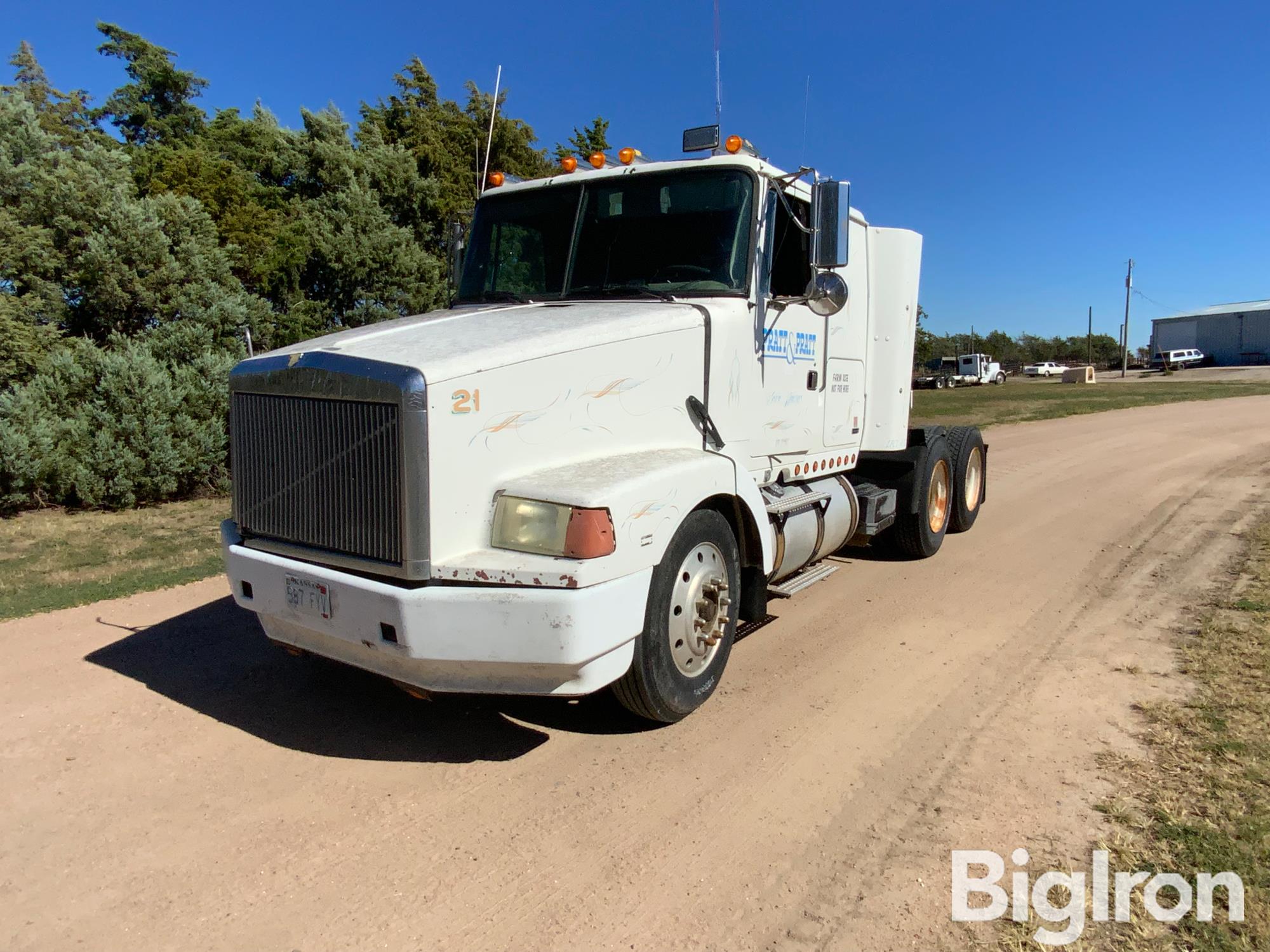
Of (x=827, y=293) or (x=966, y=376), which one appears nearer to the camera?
(x=827, y=293)

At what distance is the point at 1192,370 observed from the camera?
6303 centimetres

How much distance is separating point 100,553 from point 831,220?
7.27 meters

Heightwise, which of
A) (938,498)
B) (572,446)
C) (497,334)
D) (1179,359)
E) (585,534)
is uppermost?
(1179,359)

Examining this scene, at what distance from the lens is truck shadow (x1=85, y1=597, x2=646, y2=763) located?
4149mm

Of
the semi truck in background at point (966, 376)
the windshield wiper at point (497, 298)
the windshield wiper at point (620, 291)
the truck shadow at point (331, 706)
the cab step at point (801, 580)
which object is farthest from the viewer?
the semi truck in background at point (966, 376)

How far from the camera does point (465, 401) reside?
3.58 m

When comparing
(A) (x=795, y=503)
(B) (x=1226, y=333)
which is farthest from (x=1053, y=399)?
(B) (x=1226, y=333)

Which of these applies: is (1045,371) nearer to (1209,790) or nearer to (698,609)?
(1209,790)

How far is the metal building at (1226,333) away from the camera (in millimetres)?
76250

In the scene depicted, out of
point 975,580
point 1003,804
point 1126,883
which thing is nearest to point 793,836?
point 1003,804

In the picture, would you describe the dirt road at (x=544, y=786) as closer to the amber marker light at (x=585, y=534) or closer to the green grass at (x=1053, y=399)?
the amber marker light at (x=585, y=534)

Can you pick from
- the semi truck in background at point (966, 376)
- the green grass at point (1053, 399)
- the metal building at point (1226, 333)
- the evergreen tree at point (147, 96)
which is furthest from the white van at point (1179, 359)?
the evergreen tree at point (147, 96)

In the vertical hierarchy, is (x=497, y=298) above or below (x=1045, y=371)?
below

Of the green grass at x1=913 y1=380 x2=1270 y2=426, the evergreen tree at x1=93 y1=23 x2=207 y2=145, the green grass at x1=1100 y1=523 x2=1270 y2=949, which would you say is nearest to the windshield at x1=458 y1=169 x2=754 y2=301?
the green grass at x1=1100 y1=523 x2=1270 y2=949
